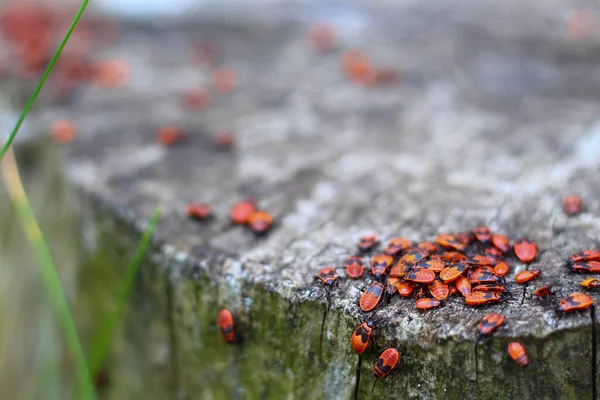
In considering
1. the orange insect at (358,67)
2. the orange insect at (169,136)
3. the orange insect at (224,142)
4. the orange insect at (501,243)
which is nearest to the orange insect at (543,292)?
the orange insect at (501,243)

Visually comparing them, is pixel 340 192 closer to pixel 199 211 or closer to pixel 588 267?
pixel 199 211

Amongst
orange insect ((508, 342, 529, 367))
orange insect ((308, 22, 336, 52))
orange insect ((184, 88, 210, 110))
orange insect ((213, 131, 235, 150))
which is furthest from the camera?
orange insect ((308, 22, 336, 52))

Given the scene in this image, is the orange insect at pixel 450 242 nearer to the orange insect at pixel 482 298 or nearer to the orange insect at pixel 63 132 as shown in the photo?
the orange insect at pixel 482 298

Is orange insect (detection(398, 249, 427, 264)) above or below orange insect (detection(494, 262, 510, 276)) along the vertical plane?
above

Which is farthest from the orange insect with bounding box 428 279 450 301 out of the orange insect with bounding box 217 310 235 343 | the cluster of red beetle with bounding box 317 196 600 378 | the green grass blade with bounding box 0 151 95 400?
the green grass blade with bounding box 0 151 95 400

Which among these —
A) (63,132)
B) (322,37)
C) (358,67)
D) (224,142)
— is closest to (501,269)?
(224,142)

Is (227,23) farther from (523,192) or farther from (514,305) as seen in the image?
(514,305)

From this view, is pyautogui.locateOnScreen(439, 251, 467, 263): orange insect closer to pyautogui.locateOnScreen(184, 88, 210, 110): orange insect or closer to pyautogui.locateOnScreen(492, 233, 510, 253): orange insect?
pyautogui.locateOnScreen(492, 233, 510, 253): orange insect
